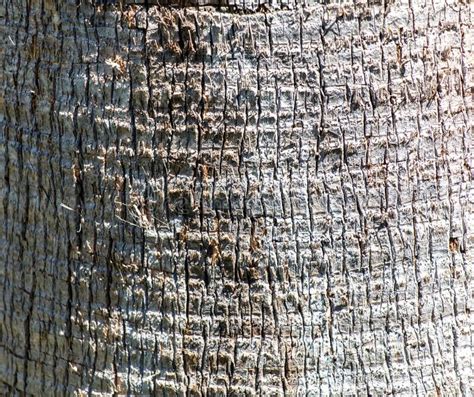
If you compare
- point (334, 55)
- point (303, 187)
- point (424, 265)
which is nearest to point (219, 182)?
point (303, 187)

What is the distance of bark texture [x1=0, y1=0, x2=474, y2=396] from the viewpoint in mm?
2959

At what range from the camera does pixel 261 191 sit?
299 centimetres

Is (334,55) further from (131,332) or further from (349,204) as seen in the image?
(131,332)

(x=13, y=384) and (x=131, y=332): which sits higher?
(x=131, y=332)

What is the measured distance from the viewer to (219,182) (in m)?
3.00

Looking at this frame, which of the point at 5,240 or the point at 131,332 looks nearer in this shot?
the point at 131,332

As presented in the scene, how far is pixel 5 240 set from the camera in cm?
338

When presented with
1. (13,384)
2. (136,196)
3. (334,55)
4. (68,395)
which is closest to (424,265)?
(334,55)

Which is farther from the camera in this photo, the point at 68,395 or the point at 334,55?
the point at 68,395

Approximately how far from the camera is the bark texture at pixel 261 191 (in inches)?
116

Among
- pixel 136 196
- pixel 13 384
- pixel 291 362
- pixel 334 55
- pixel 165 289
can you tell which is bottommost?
pixel 13 384

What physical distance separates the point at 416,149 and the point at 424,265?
1.22ft

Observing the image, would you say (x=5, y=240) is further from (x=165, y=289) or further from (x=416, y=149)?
(x=416, y=149)

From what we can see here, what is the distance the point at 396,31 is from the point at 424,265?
29.3 inches
